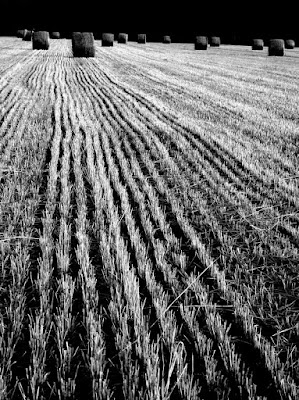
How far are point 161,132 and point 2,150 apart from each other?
2660 mm

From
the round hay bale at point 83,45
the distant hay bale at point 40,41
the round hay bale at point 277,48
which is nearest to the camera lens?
the round hay bale at point 83,45

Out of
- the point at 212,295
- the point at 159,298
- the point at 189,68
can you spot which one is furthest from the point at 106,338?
the point at 189,68

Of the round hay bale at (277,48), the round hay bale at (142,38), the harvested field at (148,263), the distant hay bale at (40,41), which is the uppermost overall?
the round hay bale at (142,38)

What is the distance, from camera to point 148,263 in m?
3.33

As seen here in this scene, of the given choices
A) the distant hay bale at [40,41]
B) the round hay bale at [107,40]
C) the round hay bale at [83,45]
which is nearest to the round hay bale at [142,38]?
the round hay bale at [107,40]

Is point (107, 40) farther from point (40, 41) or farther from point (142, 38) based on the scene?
point (142, 38)

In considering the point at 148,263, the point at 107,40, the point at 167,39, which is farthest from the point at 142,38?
the point at 148,263

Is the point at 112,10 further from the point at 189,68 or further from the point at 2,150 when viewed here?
the point at 2,150

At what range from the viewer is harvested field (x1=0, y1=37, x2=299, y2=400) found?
2.34 m

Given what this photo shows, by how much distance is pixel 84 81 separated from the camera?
48.9 ft

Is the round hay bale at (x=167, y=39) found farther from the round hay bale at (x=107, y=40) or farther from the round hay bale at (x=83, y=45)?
the round hay bale at (x=83, y=45)

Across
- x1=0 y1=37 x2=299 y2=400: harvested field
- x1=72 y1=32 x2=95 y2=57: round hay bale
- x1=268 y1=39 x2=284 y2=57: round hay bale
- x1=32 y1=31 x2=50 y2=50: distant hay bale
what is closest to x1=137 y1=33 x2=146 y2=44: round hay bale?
x1=32 y1=31 x2=50 y2=50: distant hay bale

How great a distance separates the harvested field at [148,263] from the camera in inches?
92.0

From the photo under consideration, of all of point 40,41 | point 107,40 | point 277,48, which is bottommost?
point 277,48
